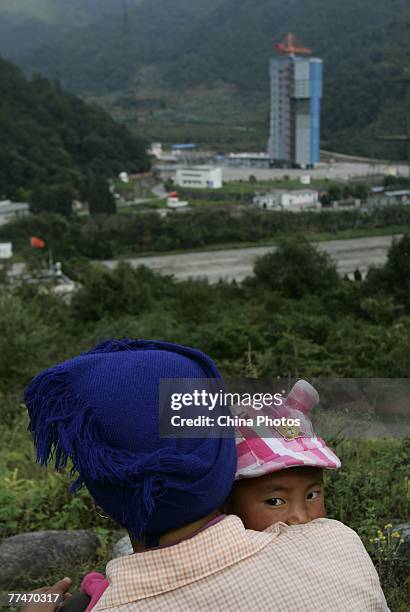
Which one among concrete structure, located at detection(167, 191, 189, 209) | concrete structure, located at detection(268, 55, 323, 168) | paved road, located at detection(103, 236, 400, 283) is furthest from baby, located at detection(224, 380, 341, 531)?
concrete structure, located at detection(268, 55, 323, 168)

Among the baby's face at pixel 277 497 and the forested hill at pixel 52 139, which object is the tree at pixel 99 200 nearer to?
the forested hill at pixel 52 139

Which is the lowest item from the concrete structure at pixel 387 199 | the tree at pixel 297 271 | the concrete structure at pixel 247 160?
the tree at pixel 297 271

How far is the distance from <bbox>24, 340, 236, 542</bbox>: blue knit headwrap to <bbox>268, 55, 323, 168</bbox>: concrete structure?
1921 inches

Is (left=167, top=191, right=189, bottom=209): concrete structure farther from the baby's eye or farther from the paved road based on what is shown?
the baby's eye

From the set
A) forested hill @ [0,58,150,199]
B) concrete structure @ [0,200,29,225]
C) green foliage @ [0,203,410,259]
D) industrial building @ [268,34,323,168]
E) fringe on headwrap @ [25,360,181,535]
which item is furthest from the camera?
industrial building @ [268,34,323,168]

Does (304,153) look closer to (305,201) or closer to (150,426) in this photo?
(305,201)

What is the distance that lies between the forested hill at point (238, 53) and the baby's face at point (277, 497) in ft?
107

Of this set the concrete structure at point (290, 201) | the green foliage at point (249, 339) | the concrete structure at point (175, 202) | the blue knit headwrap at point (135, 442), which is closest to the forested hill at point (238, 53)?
the concrete structure at point (290, 201)

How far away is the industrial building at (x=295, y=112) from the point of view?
4853 centimetres

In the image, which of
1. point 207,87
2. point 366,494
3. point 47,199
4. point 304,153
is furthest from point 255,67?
point 366,494

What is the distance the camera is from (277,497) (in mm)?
999

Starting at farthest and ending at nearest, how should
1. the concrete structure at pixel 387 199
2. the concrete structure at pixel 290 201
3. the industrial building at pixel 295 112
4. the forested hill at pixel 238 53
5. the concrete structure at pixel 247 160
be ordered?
1. the concrete structure at pixel 247 160
2. the forested hill at pixel 238 53
3. the industrial building at pixel 295 112
4. the concrete structure at pixel 290 201
5. the concrete structure at pixel 387 199

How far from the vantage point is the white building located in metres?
46.8

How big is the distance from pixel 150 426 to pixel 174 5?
145 meters
